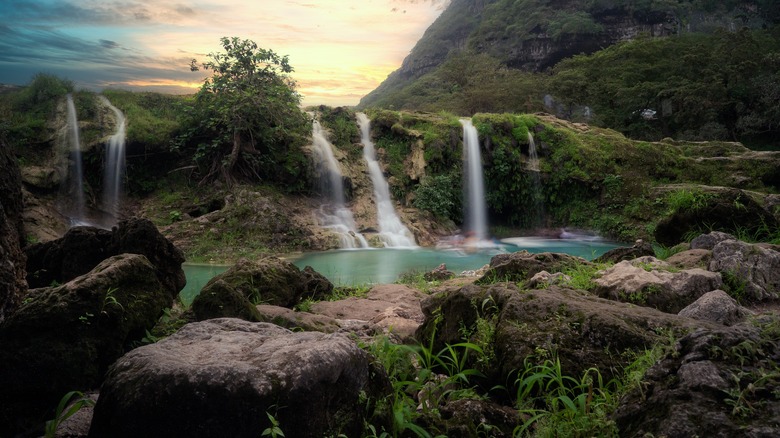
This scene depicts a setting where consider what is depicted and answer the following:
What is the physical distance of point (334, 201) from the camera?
664 inches

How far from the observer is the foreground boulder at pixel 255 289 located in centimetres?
401

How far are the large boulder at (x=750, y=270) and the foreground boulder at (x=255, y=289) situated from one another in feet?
14.9

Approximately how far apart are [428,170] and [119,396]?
16473 millimetres

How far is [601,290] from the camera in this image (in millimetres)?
4516

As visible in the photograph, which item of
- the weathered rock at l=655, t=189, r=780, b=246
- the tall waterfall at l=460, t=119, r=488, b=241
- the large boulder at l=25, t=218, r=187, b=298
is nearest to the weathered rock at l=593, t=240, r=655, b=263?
the weathered rock at l=655, t=189, r=780, b=246

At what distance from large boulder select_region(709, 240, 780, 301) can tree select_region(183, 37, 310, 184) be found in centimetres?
1399

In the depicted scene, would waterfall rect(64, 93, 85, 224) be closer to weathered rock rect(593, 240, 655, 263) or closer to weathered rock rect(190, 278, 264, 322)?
weathered rock rect(190, 278, 264, 322)

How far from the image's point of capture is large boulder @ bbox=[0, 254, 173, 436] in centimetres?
252

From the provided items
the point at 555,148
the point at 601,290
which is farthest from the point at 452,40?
the point at 601,290

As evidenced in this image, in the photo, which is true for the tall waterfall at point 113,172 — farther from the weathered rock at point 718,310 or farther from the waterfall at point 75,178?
the weathered rock at point 718,310

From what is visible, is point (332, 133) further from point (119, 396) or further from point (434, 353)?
point (119, 396)

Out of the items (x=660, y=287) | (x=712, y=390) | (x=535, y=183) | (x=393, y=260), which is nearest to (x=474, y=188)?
(x=535, y=183)

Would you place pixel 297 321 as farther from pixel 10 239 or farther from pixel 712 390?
pixel 712 390

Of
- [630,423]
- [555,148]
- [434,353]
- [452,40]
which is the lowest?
[434,353]
